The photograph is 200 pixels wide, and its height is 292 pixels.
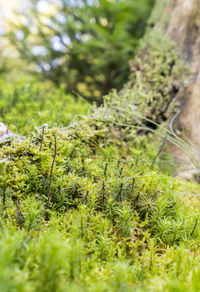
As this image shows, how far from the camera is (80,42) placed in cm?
507

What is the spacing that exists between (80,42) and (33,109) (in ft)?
9.45

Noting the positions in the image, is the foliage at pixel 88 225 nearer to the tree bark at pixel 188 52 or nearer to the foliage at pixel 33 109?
the foliage at pixel 33 109

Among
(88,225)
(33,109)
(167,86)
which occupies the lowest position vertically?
(88,225)

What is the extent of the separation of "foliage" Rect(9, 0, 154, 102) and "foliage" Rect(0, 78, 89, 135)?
1.29 metres

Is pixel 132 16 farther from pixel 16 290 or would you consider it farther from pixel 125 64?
pixel 16 290

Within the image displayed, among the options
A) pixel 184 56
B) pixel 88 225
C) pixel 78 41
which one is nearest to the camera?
pixel 88 225

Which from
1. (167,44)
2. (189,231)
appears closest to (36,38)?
(167,44)

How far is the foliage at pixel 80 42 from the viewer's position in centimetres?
459

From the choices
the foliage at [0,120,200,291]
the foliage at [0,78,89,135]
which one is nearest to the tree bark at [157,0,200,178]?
the foliage at [0,120,200,291]

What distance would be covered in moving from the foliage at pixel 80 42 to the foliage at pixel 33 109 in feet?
4.22

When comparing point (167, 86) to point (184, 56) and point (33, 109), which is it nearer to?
point (184, 56)

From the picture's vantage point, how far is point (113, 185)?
4.77 feet

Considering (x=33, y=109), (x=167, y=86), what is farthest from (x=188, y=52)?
(x=33, y=109)

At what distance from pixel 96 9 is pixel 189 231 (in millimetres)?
4524
